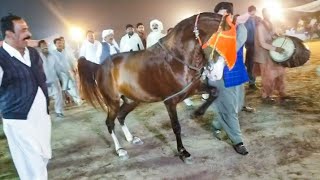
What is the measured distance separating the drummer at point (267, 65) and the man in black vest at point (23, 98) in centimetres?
505

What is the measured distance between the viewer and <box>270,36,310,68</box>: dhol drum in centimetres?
675

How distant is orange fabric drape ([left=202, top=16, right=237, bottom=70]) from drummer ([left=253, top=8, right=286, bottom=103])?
125 inches

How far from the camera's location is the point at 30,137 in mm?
3387

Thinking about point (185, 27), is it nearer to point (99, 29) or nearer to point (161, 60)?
point (161, 60)

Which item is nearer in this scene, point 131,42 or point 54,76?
point 131,42

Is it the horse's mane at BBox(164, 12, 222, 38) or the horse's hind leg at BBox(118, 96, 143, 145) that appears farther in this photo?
the horse's hind leg at BBox(118, 96, 143, 145)

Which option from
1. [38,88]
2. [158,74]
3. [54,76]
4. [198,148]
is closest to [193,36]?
[158,74]

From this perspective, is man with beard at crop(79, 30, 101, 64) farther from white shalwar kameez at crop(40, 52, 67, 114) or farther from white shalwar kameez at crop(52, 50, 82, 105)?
white shalwar kameez at crop(40, 52, 67, 114)

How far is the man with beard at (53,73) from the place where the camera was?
878cm

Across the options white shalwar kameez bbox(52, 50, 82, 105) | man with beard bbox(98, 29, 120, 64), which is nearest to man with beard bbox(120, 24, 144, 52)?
man with beard bbox(98, 29, 120, 64)

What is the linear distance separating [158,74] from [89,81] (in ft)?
5.05

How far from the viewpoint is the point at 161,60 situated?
4777 mm

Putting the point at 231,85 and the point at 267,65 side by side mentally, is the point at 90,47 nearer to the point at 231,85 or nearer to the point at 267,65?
the point at 267,65

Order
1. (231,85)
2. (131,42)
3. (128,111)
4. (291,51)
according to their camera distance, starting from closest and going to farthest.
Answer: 1. (231,85)
2. (128,111)
3. (291,51)
4. (131,42)
